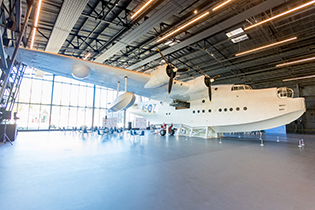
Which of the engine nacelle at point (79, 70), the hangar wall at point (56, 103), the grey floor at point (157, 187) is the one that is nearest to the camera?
the grey floor at point (157, 187)

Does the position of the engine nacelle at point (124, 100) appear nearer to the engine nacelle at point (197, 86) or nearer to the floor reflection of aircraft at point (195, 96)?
the floor reflection of aircraft at point (195, 96)

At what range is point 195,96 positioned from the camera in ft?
36.4

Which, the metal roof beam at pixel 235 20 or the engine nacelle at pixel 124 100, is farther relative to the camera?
the engine nacelle at pixel 124 100

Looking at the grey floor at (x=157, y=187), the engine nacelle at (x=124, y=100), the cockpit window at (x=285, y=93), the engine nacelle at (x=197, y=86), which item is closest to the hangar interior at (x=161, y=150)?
the grey floor at (x=157, y=187)

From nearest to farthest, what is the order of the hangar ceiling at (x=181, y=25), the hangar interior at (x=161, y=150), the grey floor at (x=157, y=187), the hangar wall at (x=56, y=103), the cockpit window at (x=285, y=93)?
1. the grey floor at (x=157, y=187)
2. the hangar interior at (x=161, y=150)
3. the hangar ceiling at (x=181, y=25)
4. the cockpit window at (x=285, y=93)
5. the hangar wall at (x=56, y=103)

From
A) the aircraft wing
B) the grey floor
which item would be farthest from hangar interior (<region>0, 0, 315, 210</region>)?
the aircraft wing

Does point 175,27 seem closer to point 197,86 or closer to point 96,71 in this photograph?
point 197,86

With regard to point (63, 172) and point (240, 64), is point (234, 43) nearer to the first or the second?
point (240, 64)

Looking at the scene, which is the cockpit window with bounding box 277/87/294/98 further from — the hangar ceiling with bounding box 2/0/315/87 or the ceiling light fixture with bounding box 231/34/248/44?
the ceiling light fixture with bounding box 231/34/248/44

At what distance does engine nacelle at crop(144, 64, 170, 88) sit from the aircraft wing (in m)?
0.30

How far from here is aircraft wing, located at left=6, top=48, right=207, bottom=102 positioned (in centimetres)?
651

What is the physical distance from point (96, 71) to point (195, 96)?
23.4ft

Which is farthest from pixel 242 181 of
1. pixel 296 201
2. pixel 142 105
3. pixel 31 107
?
pixel 31 107

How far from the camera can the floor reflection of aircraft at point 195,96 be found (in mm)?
7184
